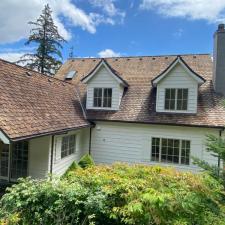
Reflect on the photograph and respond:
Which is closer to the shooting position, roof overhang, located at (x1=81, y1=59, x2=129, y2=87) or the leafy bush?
the leafy bush

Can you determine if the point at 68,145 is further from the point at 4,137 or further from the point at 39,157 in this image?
the point at 4,137

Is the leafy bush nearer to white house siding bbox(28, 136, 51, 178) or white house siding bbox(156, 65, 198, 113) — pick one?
→ white house siding bbox(28, 136, 51, 178)

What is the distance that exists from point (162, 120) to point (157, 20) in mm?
6697

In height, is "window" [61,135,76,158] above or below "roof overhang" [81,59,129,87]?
below

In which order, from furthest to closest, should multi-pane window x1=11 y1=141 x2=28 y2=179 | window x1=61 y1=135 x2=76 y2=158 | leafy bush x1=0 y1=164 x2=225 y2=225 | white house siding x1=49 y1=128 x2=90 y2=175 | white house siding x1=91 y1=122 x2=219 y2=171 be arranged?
white house siding x1=91 y1=122 x2=219 y2=171
window x1=61 y1=135 x2=76 y2=158
white house siding x1=49 y1=128 x2=90 y2=175
multi-pane window x1=11 y1=141 x2=28 y2=179
leafy bush x1=0 y1=164 x2=225 y2=225

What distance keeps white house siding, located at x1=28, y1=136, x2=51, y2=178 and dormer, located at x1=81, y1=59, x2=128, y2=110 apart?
17.4ft

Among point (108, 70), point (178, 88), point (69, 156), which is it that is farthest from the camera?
point (108, 70)

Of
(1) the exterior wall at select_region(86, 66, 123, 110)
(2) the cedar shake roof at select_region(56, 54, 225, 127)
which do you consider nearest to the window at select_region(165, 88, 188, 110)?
(2) the cedar shake roof at select_region(56, 54, 225, 127)

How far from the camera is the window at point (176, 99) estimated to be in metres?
A: 14.3

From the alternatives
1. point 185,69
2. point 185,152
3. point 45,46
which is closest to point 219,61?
point 185,69

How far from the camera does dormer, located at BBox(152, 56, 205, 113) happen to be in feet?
46.0

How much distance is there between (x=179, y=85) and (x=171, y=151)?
3776mm

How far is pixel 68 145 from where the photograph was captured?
13680mm

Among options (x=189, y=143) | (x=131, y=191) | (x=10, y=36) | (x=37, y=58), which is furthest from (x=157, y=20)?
(x=10, y=36)
